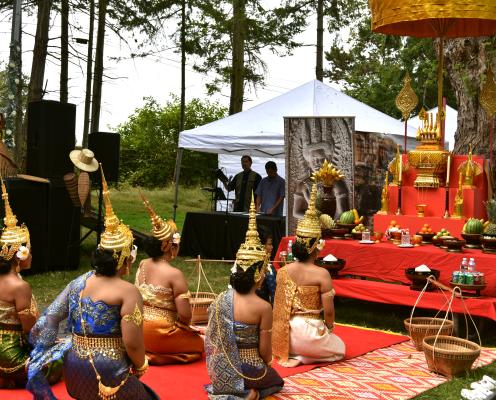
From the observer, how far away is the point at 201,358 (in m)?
6.02

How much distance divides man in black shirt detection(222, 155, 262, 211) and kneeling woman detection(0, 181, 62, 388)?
7.55 m

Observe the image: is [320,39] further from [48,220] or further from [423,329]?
[423,329]

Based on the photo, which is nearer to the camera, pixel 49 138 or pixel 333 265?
pixel 333 265

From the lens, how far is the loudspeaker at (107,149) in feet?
38.9

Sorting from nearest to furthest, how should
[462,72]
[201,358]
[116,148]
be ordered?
[201,358] < [462,72] < [116,148]

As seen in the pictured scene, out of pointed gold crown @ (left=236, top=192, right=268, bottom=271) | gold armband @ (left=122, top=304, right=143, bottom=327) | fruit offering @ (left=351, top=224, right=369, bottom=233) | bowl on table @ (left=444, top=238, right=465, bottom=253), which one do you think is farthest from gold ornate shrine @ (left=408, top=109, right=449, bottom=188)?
gold armband @ (left=122, top=304, right=143, bottom=327)

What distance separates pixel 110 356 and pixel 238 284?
102 centimetres

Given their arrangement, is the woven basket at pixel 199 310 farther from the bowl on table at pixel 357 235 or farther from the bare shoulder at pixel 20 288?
the bare shoulder at pixel 20 288

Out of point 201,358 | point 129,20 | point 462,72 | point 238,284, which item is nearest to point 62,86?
point 129,20

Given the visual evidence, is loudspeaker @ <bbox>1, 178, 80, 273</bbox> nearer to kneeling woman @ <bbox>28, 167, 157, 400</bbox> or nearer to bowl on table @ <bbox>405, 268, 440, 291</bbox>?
bowl on table @ <bbox>405, 268, 440, 291</bbox>

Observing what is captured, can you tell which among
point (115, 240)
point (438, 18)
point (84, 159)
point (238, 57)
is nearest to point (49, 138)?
point (84, 159)

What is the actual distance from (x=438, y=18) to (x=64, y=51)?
10796 mm

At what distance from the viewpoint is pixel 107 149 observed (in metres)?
11.9

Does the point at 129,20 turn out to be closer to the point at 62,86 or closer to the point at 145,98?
the point at 62,86
